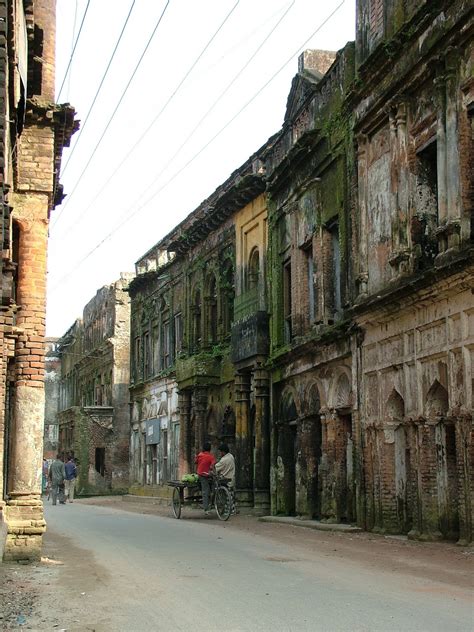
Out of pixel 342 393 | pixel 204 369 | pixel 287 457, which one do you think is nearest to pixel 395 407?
pixel 342 393

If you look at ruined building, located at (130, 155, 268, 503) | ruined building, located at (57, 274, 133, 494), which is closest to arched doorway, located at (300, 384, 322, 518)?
ruined building, located at (130, 155, 268, 503)

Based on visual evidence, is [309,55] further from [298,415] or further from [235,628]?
[235,628]

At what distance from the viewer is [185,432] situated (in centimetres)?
3616

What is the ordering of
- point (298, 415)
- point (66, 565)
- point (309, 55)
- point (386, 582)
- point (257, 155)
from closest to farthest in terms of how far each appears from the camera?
point (386, 582), point (66, 565), point (298, 415), point (309, 55), point (257, 155)

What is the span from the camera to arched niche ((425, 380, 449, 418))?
1742cm

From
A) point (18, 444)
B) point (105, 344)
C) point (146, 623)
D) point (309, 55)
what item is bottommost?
point (146, 623)

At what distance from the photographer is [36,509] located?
13.8 metres

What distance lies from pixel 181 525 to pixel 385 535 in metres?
5.23

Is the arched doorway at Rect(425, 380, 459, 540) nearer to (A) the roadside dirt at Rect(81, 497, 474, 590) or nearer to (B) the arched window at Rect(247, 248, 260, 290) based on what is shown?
(A) the roadside dirt at Rect(81, 497, 474, 590)

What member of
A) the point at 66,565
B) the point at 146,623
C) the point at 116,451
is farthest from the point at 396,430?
the point at 116,451

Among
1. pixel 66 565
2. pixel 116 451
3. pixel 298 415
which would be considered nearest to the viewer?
pixel 66 565

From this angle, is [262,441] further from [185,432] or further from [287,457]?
[185,432]

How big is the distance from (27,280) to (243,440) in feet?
52.6

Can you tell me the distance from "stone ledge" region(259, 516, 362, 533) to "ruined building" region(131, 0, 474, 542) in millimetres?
376
